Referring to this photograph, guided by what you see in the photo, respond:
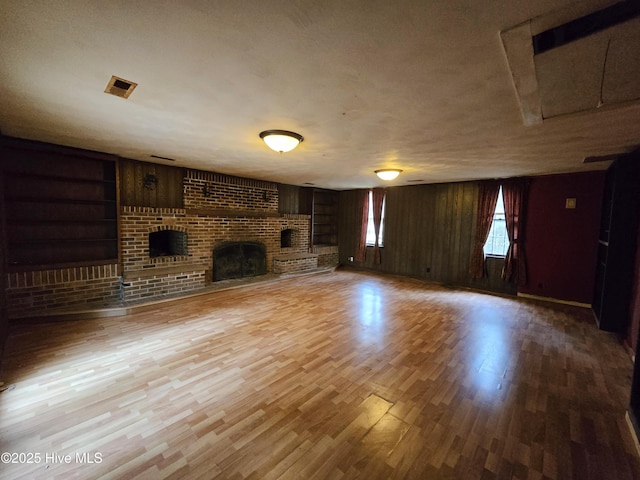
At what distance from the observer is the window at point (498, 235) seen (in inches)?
208

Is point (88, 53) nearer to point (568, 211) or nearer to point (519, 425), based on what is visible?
point (519, 425)

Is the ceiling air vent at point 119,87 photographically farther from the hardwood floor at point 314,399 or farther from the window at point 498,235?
the window at point 498,235

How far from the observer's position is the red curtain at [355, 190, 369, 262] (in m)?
7.32

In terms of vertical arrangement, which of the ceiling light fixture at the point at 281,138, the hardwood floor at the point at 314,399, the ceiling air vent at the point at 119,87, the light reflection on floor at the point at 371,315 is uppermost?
the ceiling air vent at the point at 119,87

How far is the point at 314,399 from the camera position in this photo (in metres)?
2.06

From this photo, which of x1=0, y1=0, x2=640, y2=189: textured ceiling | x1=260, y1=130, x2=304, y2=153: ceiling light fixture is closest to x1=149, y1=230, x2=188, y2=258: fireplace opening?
x1=0, y1=0, x2=640, y2=189: textured ceiling

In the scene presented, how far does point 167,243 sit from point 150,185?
1266mm

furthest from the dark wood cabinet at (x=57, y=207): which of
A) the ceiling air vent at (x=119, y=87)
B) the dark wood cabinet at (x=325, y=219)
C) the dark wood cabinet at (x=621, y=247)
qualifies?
the dark wood cabinet at (x=621, y=247)

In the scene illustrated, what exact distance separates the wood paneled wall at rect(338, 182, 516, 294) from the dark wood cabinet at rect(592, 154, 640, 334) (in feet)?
5.45

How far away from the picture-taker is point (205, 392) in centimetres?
211

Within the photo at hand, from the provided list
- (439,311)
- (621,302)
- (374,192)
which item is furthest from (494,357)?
(374,192)

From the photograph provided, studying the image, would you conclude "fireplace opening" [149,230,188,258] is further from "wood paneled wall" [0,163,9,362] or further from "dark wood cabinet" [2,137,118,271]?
"wood paneled wall" [0,163,9,362]

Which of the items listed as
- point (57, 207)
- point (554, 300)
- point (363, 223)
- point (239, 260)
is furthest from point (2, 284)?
point (554, 300)

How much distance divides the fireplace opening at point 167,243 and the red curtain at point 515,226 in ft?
20.2
